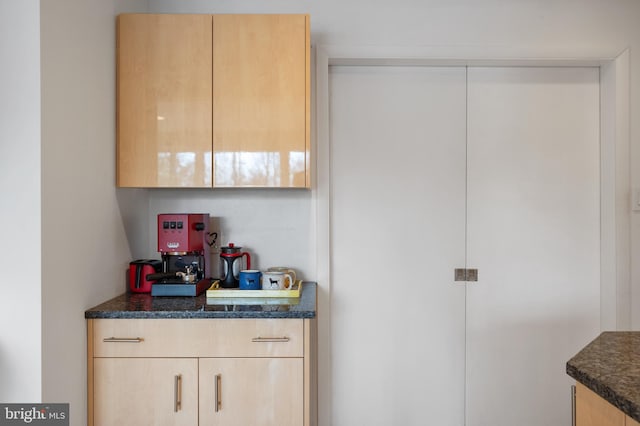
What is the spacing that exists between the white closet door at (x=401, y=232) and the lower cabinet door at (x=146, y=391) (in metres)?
0.91

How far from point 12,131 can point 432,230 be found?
197cm

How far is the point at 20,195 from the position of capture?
147cm

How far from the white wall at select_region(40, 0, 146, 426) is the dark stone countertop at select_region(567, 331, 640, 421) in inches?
66.0

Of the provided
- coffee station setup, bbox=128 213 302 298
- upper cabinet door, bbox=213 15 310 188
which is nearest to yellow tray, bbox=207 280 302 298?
coffee station setup, bbox=128 213 302 298

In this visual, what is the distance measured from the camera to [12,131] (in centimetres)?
147

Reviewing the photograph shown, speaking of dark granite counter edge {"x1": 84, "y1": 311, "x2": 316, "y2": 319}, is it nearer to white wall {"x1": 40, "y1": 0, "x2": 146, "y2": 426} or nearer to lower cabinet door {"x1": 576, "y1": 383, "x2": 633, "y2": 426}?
white wall {"x1": 40, "y1": 0, "x2": 146, "y2": 426}

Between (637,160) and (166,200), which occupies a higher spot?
(637,160)

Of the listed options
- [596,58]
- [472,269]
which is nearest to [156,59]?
[472,269]

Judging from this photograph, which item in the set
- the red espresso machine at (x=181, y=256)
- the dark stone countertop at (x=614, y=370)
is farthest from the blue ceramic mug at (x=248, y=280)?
the dark stone countertop at (x=614, y=370)

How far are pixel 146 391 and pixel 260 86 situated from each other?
1408mm

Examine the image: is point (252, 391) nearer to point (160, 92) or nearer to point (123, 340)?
point (123, 340)

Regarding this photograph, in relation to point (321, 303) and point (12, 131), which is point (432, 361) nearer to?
point (321, 303)

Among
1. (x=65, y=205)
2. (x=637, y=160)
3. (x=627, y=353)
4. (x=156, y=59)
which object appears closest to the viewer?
(x=627, y=353)

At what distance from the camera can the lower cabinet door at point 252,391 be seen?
1.73 m
